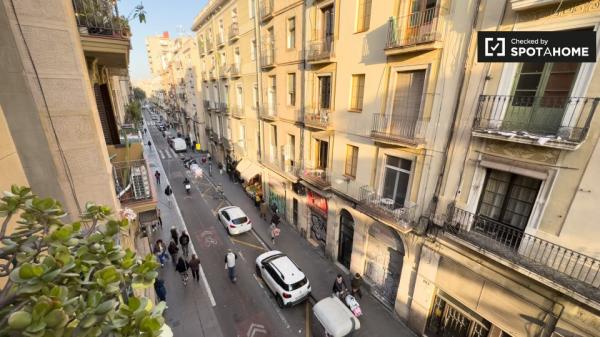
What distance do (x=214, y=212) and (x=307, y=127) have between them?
10.6 meters

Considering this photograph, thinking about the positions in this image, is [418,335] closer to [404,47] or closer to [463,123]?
[463,123]

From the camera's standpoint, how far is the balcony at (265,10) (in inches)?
600

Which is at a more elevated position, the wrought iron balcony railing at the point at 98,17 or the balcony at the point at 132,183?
the wrought iron balcony railing at the point at 98,17

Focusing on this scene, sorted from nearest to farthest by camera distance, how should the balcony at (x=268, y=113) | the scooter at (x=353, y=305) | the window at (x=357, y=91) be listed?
the scooter at (x=353, y=305), the window at (x=357, y=91), the balcony at (x=268, y=113)

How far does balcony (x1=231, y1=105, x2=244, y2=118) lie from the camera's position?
21.8 metres

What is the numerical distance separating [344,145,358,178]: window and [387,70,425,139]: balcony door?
2386mm

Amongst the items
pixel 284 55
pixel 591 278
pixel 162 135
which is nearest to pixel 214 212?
pixel 284 55

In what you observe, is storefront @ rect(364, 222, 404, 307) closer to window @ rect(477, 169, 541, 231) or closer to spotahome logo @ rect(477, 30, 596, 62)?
window @ rect(477, 169, 541, 231)

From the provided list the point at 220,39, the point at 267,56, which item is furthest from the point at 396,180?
the point at 220,39

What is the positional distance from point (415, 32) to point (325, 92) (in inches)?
205

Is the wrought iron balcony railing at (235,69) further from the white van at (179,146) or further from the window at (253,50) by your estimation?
the white van at (179,146)

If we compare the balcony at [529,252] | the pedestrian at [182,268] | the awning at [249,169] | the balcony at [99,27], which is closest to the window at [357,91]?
the balcony at [529,252]

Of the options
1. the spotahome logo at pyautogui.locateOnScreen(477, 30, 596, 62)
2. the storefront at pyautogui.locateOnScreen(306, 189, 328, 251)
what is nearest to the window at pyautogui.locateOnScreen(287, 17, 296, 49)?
the storefront at pyautogui.locateOnScreen(306, 189, 328, 251)

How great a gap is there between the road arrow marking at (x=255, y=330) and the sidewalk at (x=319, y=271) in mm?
2718
